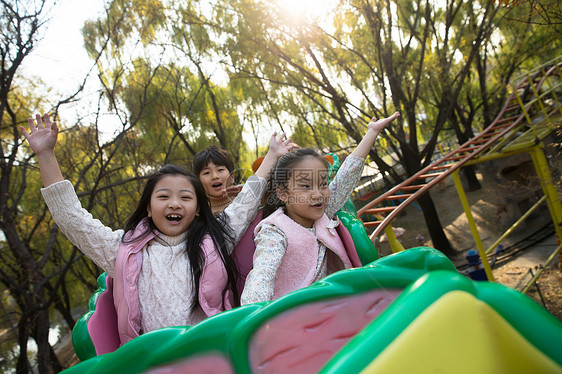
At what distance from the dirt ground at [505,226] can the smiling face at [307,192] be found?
10.4ft

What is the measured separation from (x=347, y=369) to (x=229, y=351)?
270 millimetres

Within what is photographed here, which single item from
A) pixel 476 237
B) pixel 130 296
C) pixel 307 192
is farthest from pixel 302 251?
pixel 476 237

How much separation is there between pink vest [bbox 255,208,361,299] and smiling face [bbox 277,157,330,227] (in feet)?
0.19

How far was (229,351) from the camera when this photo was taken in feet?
2.36

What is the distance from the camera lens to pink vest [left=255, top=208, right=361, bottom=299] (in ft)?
5.47

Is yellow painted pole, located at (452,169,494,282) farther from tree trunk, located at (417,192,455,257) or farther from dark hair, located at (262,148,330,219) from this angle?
tree trunk, located at (417,192,455,257)

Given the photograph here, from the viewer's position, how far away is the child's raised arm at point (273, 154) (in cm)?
207

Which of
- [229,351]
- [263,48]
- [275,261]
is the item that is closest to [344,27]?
[263,48]

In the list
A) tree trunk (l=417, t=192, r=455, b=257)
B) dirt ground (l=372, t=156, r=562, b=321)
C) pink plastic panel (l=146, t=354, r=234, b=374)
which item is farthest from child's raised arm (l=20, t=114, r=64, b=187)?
tree trunk (l=417, t=192, r=455, b=257)

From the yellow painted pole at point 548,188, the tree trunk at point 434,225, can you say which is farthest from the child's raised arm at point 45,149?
the tree trunk at point 434,225

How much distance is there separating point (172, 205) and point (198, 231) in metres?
0.16

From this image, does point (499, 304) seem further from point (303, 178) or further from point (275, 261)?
point (303, 178)

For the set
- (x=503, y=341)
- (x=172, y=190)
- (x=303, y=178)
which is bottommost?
(x=503, y=341)

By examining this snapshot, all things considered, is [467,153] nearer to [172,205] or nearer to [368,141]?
[368,141]
